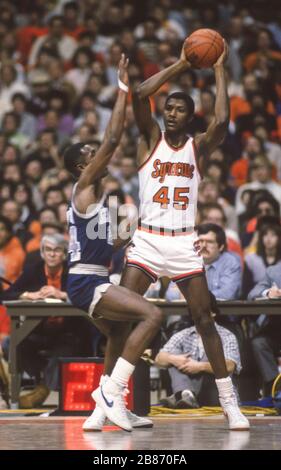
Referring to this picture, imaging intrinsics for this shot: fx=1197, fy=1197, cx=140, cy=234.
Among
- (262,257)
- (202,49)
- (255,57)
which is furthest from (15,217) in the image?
(202,49)

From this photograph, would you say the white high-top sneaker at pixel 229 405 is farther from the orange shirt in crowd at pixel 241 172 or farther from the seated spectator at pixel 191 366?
the orange shirt in crowd at pixel 241 172

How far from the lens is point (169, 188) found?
8594 mm

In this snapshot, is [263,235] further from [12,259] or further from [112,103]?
[112,103]

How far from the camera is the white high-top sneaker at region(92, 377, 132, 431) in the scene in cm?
807

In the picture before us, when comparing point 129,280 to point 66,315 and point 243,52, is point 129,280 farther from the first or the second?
point 243,52

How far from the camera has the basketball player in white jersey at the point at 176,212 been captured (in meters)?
8.48

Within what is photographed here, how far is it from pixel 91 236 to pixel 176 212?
648mm

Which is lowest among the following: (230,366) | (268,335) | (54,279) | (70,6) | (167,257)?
(230,366)

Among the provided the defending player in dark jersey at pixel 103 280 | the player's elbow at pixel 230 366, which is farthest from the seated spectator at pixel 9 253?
the defending player in dark jersey at pixel 103 280

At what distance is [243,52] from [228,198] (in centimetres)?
399

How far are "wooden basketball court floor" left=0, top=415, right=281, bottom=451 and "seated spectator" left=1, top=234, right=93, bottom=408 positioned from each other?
201 centimetres

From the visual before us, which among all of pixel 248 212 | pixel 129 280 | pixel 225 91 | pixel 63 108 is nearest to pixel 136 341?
pixel 129 280

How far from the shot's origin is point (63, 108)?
18.0 metres

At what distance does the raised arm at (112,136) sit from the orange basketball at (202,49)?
2.14 feet
